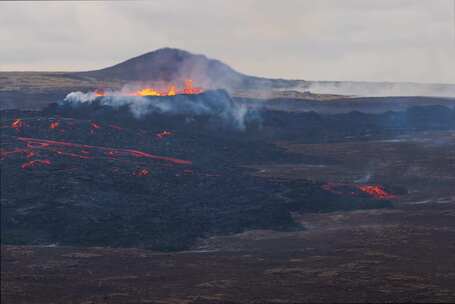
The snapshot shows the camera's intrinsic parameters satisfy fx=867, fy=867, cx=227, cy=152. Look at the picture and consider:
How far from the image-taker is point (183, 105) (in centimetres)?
12812

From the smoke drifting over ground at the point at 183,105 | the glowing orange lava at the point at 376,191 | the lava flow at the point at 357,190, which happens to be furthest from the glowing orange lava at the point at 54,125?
the glowing orange lava at the point at 376,191

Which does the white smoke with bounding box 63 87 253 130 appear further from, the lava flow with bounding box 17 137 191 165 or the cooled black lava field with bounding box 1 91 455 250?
the lava flow with bounding box 17 137 191 165

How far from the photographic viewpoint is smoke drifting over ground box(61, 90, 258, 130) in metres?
119

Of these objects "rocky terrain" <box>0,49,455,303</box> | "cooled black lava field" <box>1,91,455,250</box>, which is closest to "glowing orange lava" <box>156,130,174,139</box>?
"cooled black lava field" <box>1,91,455,250</box>

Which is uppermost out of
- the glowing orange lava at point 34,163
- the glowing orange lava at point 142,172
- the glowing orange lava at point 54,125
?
the glowing orange lava at point 54,125

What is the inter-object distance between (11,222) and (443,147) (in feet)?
240

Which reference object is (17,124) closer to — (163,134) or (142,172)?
(142,172)

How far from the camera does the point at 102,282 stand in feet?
143

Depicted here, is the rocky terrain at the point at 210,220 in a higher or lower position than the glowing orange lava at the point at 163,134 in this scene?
lower

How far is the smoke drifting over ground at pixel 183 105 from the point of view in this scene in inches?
4680

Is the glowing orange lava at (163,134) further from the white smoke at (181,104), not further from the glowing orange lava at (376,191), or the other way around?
the glowing orange lava at (376,191)

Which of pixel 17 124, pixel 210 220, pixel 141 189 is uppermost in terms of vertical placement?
pixel 17 124

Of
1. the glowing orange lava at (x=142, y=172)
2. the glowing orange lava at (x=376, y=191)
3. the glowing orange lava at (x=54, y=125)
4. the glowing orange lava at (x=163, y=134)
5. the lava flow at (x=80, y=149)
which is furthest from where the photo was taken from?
the glowing orange lava at (x=163, y=134)

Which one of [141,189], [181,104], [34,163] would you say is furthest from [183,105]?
[141,189]
